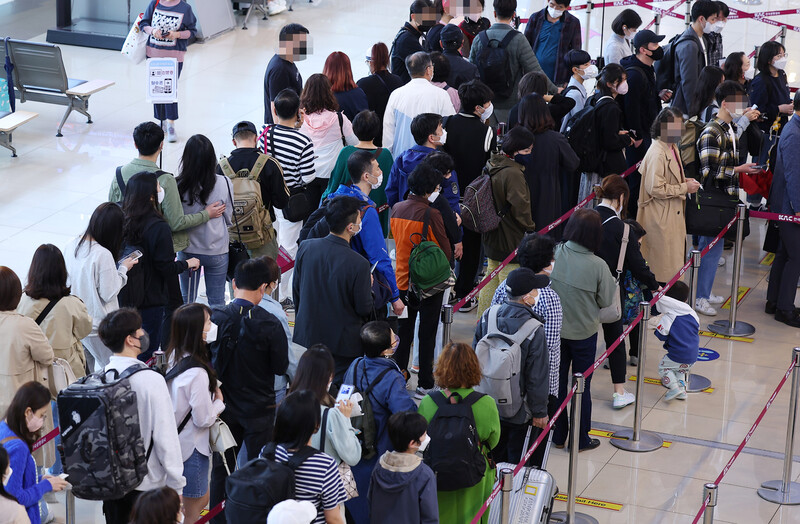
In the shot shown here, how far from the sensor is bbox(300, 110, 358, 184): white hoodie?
855 centimetres

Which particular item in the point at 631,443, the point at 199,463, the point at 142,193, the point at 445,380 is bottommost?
the point at 631,443

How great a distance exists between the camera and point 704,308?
9.53 m

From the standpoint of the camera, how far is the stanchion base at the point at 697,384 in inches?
331

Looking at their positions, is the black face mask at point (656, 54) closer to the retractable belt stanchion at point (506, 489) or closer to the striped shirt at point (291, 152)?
the striped shirt at point (291, 152)

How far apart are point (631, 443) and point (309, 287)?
262 cm

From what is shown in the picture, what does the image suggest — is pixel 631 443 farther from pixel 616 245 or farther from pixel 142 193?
pixel 142 193

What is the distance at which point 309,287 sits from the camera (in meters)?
6.48

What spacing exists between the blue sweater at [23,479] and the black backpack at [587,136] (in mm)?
5474

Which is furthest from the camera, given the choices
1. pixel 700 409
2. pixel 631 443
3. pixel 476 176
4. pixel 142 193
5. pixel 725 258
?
pixel 725 258

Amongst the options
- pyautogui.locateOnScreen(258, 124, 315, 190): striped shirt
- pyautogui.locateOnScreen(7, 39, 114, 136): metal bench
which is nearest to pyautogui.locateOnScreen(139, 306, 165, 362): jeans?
pyautogui.locateOnScreen(258, 124, 315, 190): striped shirt

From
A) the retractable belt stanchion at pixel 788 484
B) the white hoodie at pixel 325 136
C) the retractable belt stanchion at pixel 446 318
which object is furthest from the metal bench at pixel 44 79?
the retractable belt stanchion at pixel 788 484

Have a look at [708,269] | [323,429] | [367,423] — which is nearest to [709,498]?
[367,423]

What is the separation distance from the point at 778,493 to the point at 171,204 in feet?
14.0

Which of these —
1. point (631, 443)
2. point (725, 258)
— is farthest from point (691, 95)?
point (631, 443)
